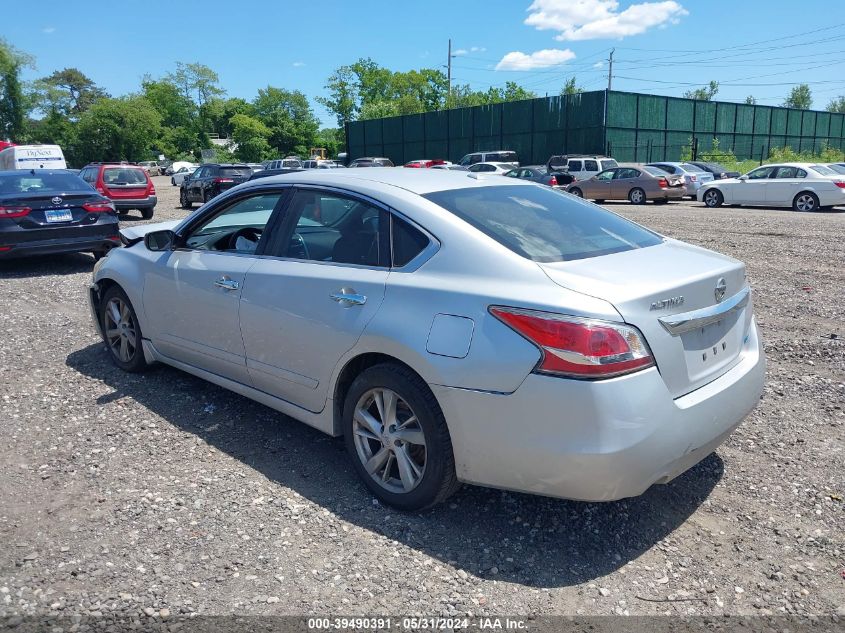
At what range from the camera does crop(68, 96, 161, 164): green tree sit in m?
70.2

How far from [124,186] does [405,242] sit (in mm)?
18671

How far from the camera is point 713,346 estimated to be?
3.24 m

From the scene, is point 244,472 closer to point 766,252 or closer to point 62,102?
point 766,252

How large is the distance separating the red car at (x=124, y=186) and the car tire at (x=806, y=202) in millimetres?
19078

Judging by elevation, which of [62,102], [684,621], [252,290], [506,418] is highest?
[62,102]

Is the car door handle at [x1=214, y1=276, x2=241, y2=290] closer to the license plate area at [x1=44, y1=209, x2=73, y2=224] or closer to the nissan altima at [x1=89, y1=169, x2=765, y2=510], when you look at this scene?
the nissan altima at [x1=89, y1=169, x2=765, y2=510]

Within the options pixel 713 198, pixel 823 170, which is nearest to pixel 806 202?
pixel 823 170

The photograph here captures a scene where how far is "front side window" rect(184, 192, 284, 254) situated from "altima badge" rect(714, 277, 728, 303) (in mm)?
2673

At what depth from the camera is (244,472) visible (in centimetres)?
396

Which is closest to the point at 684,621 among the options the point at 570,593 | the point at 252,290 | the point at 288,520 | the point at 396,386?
the point at 570,593

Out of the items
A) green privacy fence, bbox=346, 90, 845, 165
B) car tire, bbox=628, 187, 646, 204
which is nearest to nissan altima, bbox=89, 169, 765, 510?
car tire, bbox=628, 187, 646, 204

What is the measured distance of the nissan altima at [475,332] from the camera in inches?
112

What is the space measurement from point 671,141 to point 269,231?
45716 mm

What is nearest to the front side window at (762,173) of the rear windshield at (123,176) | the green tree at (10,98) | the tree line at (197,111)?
the rear windshield at (123,176)
